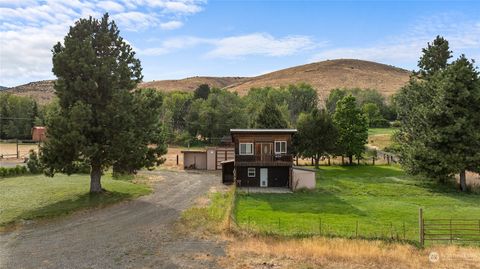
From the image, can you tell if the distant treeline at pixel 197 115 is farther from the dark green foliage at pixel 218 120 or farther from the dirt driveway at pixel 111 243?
the dirt driveway at pixel 111 243

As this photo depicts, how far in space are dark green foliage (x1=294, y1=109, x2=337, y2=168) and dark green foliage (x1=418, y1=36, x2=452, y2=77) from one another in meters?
14.4

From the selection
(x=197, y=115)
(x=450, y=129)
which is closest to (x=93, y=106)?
(x=450, y=129)

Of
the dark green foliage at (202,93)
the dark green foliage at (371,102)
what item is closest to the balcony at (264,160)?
the dark green foliage at (371,102)

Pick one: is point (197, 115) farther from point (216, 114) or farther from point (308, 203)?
point (308, 203)

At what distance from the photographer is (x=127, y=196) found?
116ft

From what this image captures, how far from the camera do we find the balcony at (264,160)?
138 feet

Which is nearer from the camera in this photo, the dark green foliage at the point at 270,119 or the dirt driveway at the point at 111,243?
the dirt driveway at the point at 111,243

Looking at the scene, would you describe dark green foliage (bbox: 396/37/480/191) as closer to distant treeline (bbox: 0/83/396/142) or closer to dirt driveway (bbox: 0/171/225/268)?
dirt driveway (bbox: 0/171/225/268)

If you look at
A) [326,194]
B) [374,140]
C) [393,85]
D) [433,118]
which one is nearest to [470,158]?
[433,118]

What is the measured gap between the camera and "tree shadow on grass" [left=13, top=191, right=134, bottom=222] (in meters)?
28.0

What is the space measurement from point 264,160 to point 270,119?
824 inches

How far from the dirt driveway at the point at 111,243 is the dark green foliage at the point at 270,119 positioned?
32227 millimetres

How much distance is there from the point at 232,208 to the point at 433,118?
25.4 metres

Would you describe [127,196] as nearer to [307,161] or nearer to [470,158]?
[470,158]
